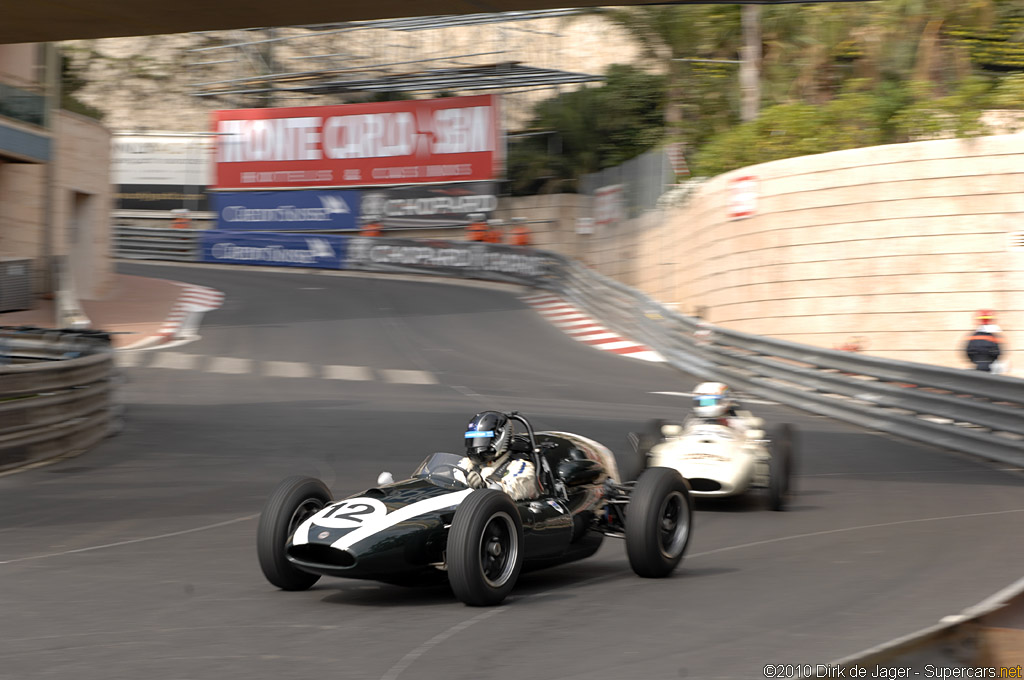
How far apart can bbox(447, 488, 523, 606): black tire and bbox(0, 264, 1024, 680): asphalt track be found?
14 centimetres

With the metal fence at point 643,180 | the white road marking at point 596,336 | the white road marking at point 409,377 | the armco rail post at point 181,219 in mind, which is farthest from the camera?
the armco rail post at point 181,219

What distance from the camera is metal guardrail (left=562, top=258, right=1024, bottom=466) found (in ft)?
45.8

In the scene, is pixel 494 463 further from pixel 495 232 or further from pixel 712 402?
pixel 495 232

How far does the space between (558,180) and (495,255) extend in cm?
637

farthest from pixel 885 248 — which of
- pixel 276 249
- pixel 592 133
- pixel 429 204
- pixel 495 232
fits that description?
pixel 276 249

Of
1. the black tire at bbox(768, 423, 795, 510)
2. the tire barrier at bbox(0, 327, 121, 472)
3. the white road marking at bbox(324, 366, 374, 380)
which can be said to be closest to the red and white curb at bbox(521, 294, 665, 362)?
the white road marking at bbox(324, 366, 374, 380)

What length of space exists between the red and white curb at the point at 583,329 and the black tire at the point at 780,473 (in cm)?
1390

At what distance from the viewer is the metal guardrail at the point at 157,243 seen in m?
47.0

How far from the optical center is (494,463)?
7.46m

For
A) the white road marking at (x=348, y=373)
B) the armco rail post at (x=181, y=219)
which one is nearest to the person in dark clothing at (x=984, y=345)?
the white road marking at (x=348, y=373)

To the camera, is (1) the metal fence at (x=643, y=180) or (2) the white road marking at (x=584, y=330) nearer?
(2) the white road marking at (x=584, y=330)

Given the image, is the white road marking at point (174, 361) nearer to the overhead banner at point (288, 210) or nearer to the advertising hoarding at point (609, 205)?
the advertising hoarding at point (609, 205)

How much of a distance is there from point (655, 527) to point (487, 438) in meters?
1.17

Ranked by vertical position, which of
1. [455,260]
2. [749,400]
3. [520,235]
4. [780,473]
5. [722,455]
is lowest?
[749,400]
